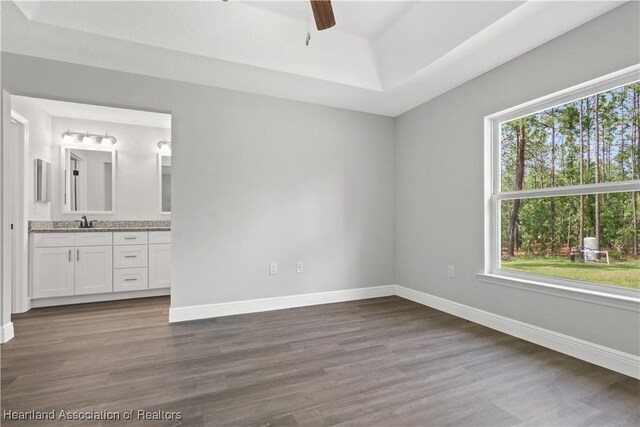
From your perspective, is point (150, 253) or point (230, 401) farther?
point (150, 253)

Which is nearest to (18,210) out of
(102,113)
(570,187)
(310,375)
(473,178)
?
(102,113)

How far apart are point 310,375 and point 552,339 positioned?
1883 millimetres

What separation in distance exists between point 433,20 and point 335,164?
1752 mm

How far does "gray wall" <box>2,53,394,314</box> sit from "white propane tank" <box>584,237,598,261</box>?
2076mm

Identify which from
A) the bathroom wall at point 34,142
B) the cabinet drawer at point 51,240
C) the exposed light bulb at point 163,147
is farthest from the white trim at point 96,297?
the exposed light bulb at point 163,147

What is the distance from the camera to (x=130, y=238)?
402 centimetres

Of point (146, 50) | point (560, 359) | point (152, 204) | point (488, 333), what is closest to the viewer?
point (560, 359)

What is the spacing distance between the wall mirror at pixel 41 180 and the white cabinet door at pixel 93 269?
0.79m

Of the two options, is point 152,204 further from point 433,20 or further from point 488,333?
point 488,333

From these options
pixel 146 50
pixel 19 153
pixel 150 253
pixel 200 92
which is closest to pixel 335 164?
pixel 200 92

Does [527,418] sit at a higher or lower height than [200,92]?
lower

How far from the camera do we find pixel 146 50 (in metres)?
2.47

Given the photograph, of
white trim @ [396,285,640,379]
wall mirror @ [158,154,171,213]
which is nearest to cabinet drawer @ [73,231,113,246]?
wall mirror @ [158,154,171,213]

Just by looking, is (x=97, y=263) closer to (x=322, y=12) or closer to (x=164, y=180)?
(x=164, y=180)
